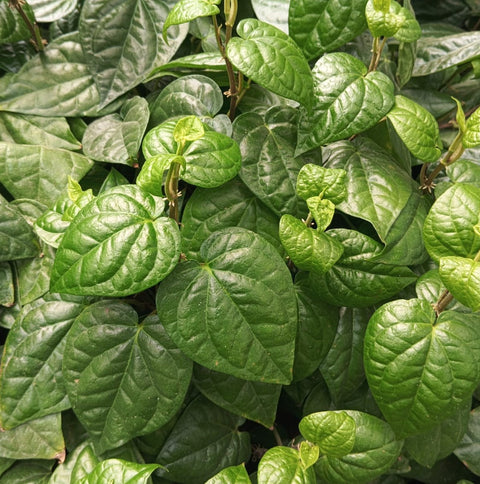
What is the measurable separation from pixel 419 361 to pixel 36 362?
2.10ft

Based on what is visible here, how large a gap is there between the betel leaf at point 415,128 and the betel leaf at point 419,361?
0.85ft

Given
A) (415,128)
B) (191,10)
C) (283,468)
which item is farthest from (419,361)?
(191,10)

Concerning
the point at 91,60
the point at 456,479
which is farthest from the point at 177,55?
the point at 456,479

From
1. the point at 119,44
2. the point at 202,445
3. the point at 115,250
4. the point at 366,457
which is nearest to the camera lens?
the point at 115,250

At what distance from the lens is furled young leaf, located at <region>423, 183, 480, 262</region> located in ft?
2.48

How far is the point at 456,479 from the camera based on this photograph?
1060 mm

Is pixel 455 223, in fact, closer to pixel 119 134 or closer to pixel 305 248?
pixel 305 248

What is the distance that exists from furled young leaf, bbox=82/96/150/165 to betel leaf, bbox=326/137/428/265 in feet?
1.16

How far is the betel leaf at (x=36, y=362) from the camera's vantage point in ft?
2.90

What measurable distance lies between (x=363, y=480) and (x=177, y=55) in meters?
0.93

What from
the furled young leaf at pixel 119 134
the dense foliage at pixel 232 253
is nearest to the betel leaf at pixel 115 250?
the dense foliage at pixel 232 253

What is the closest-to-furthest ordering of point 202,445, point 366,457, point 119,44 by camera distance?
point 366,457, point 202,445, point 119,44

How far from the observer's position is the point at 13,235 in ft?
3.08

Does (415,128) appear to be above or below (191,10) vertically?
below
